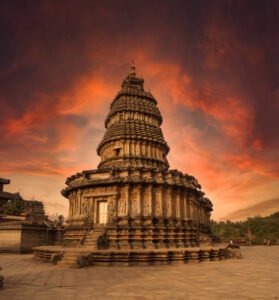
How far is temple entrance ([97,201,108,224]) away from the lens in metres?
25.0

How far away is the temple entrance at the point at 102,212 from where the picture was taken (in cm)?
2498

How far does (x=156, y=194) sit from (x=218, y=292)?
14.8 metres

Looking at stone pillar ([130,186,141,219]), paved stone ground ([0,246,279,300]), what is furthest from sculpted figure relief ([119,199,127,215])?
paved stone ground ([0,246,279,300])

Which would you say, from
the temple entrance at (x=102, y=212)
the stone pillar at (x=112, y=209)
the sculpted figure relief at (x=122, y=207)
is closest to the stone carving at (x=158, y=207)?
the sculpted figure relief at (x=122, y=207)

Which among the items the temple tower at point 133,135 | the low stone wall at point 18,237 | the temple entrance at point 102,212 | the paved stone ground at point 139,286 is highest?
the temple tower at point 133,135

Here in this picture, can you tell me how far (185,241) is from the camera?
25125 millimetres

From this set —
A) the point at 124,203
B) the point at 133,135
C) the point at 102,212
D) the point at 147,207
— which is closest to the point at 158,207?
the point at 147,207

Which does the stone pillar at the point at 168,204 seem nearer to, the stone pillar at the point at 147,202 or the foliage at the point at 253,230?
the stone pillar at the point at 147,202

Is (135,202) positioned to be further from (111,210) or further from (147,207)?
(111,210)

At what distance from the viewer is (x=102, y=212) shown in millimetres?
25266

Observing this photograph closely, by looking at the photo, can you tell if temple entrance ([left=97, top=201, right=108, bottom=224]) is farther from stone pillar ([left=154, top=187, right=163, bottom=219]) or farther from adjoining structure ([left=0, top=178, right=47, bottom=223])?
adjoining structure ([left=0, top=178, right=47, bottom=223])

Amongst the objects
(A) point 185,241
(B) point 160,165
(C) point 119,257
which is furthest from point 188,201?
(C) point 119,257

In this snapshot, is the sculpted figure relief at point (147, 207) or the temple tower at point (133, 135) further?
the temple tower at point (133, 135)

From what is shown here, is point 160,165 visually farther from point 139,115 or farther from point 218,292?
point 218,292
